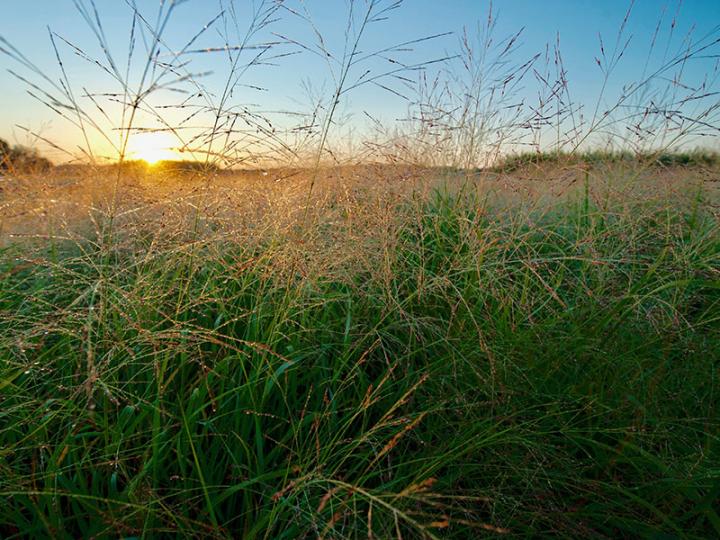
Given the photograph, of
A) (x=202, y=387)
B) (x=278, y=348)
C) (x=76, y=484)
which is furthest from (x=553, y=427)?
(x=76, y=484)

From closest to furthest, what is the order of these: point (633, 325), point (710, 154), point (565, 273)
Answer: point (633, 325)
point (565, 273)
point (710, 154)

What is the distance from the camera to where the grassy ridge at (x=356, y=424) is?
1.17m

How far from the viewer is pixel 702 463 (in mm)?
1306

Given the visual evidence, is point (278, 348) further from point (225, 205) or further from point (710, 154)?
point (710, 154)

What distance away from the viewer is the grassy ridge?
1168 millimetres

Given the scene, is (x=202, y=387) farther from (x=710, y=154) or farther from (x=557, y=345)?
(x=710, y=154)

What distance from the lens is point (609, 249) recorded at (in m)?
2.09

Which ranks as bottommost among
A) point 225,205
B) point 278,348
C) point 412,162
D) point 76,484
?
point 76,484

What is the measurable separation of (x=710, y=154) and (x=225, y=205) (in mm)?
4344

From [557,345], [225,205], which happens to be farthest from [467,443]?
[225,205]

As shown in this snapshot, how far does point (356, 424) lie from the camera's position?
1.51m

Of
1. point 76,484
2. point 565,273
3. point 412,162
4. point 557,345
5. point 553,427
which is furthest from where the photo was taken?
point 412,162

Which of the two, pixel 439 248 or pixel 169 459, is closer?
pixel 169 459

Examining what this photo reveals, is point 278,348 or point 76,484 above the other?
point 278,348
